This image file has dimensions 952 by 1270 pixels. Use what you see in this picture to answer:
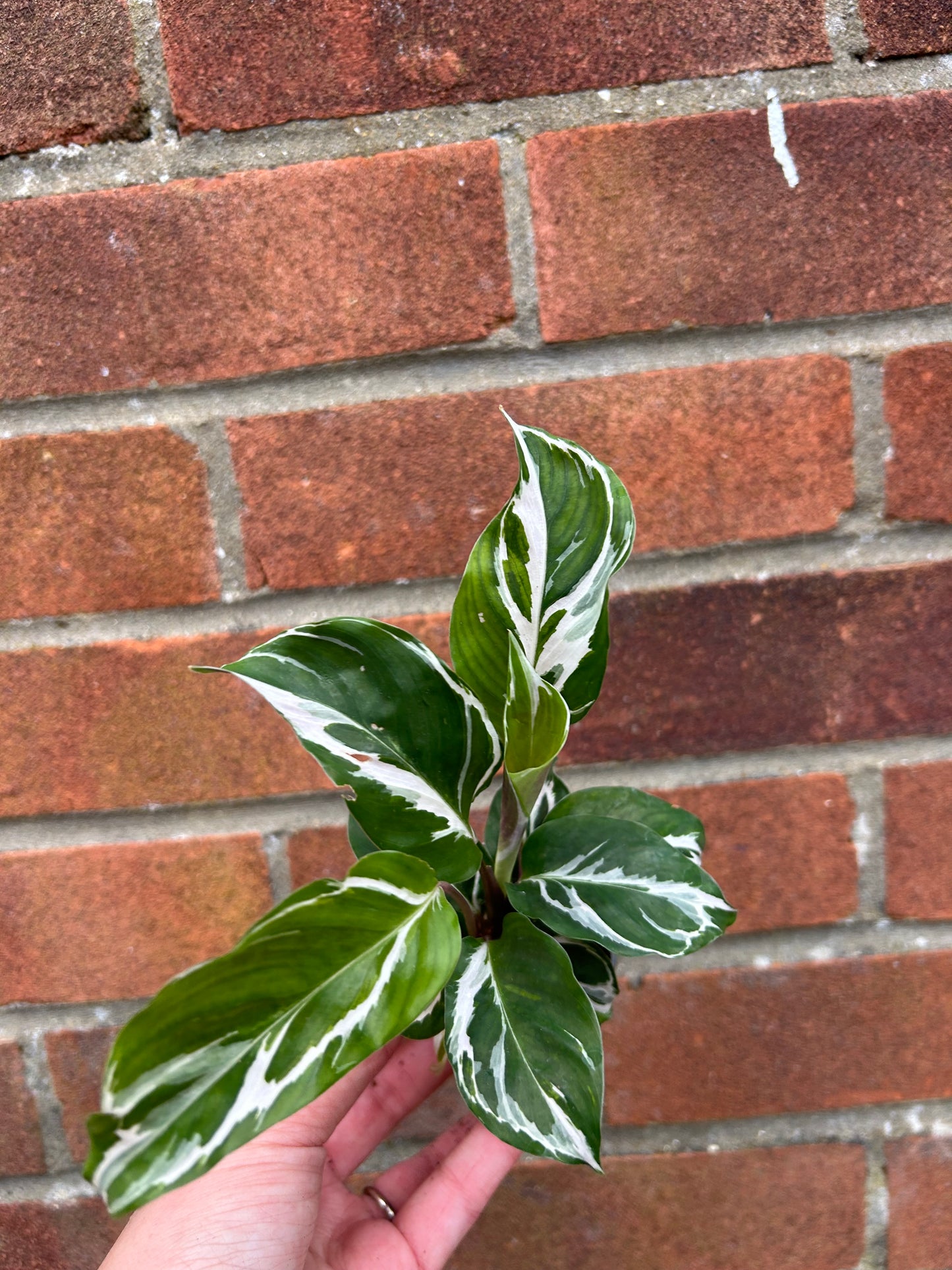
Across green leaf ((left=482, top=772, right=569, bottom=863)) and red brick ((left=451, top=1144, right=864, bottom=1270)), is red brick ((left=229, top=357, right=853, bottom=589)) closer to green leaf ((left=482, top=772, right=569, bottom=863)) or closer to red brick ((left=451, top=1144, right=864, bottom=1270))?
green leaf ((left=482, top=772, right=569, bottom=863))

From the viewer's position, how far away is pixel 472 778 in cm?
33

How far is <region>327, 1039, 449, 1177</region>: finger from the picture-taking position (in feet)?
1.66

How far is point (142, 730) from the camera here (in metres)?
0.51

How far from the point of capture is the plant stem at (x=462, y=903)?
0.35 m

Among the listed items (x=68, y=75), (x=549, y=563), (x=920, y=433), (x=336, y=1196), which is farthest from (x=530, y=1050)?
(x=68, y=75)

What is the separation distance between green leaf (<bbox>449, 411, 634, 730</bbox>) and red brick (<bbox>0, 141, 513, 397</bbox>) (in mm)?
205

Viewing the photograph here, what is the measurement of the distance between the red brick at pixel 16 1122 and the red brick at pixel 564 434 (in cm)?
39

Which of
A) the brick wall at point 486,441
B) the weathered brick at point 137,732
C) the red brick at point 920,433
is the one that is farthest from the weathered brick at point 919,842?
the weathered brick at point 137,732

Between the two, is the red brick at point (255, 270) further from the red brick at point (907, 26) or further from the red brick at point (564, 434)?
the red brick at point (907, 26)

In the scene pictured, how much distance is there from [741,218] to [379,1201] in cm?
63

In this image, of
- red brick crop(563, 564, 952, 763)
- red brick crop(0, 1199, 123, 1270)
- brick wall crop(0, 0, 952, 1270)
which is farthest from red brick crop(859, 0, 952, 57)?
red brick crop(0, 1199, 123, 1270)

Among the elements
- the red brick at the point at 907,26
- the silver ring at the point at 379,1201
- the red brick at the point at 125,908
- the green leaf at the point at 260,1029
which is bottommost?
the silver ring at the point at 379,1201

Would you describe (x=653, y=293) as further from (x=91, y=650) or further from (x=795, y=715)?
(x=91, y=650)

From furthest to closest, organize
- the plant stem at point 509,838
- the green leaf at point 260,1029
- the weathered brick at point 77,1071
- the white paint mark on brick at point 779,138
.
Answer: the weathered brick at point 77,1071 < the white paint mark on brick at point 779,138 < the plant stem at point 509,838 < the green leaf at point 260,1029
